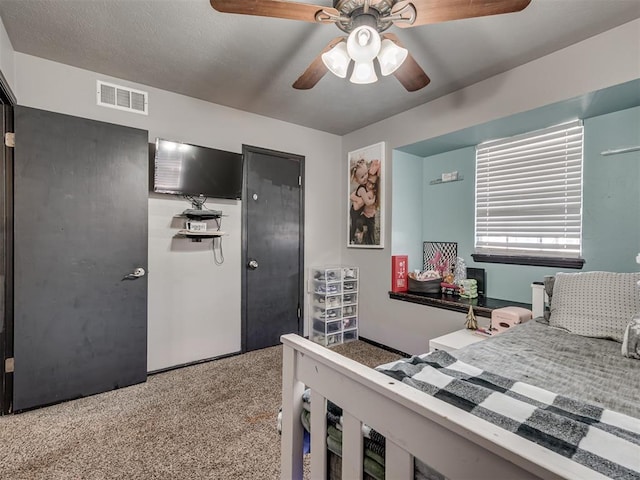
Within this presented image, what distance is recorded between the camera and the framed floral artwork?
3.45 m

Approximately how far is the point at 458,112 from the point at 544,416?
2.55 meters

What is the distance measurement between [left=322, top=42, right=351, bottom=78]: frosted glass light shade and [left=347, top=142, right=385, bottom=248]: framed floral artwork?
73.6 inches

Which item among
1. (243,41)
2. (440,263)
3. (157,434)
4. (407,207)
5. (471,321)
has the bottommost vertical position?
(157,434)

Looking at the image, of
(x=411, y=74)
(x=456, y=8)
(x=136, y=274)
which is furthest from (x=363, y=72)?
(x=136, y=274)

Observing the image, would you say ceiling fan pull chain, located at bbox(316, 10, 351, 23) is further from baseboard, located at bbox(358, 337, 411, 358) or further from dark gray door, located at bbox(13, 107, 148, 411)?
baseboard, located at bbox(358, 337, 411, 358)

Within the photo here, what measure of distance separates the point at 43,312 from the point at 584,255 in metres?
4.01

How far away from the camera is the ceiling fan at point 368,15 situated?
4.34 ft

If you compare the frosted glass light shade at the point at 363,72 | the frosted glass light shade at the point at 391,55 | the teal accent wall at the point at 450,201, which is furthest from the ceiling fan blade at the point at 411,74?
the teal accent wall at the point at 450,201

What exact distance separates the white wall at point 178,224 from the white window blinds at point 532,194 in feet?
7.18

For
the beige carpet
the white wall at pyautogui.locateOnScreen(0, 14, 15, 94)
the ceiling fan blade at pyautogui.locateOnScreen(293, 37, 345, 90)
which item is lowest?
the beige carpet

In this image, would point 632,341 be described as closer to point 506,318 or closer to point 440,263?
point 506,318

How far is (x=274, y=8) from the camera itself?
1.37 metres

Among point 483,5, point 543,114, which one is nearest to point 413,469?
point 483,5

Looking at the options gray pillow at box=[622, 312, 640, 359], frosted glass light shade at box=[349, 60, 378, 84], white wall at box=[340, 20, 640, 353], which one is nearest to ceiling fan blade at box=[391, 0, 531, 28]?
frosted glass light shade at box=[349, 60, 378, 84]
